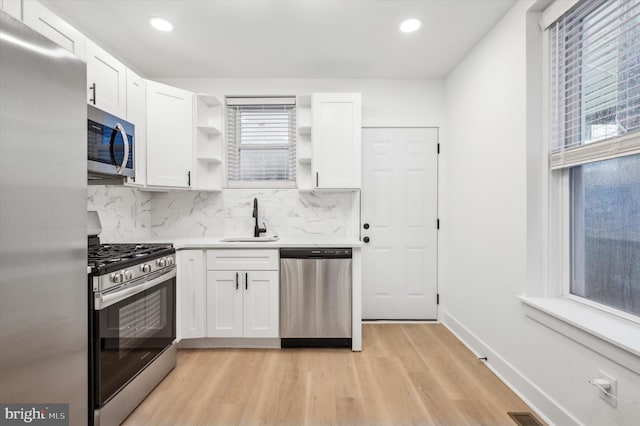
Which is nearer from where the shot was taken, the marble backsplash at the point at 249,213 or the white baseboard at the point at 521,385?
the white baseboard at the point at 521,385

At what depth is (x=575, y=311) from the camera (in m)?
1.70

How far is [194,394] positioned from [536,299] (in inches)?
91.0

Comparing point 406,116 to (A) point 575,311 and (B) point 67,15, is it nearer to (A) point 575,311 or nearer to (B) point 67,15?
(A) point 575,311

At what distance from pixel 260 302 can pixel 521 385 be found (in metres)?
2.01

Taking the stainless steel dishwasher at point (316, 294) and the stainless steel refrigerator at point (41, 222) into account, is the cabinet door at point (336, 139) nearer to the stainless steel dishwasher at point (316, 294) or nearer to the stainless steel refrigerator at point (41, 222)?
the stainless steel dishwasher at point (316, 294)

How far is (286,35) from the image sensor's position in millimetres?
2535

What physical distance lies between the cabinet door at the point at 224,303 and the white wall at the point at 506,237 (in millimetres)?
2080

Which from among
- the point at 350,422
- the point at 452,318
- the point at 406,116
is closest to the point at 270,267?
the point at 350,422

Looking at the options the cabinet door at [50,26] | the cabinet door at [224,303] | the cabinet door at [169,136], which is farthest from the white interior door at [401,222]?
the cabinet door at [50,26]

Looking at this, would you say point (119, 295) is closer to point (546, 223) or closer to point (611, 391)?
point (611, 391)

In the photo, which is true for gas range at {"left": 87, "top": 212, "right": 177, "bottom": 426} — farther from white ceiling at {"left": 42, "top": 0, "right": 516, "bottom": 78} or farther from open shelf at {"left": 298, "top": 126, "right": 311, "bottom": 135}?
open shelf at {"left": 298, "top": 126, "right": 311, "bottom": 135}

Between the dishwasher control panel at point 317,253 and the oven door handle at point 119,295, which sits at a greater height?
the dishwasher control panel at point 317,253

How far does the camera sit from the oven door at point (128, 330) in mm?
1554

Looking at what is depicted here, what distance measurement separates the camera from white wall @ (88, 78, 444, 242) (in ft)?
11.0
